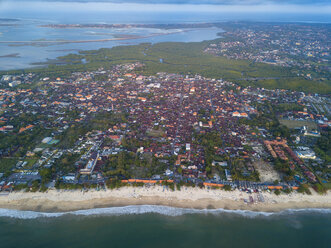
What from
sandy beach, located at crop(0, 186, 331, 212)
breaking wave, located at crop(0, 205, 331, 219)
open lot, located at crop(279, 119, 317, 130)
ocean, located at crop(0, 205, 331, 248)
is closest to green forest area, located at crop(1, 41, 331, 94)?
open lot, located at crop(279, 119, 317, 130)

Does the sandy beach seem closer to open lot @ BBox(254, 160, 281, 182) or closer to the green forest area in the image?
open lot @ BBox(254, 160, 281, 182)

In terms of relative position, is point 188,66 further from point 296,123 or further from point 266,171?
point 266,171

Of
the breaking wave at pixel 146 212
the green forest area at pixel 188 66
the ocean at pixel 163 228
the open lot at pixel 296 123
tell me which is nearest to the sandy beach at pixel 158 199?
the breaking wave at pixel 146 212

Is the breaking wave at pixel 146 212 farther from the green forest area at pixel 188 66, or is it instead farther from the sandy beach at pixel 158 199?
the green forest area at pixel 188 66

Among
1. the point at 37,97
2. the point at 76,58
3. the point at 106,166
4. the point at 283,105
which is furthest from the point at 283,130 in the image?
the point at 76,58

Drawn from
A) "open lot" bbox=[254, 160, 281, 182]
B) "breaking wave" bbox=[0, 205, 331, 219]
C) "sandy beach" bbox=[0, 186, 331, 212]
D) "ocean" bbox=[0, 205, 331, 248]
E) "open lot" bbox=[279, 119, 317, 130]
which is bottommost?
"ocean" bbox=[0, 205, 331, 248]

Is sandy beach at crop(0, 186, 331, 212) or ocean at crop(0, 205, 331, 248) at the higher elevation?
sandy beach at crop(0, 186, 331, 212)

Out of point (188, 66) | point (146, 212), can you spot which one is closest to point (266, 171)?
point (146, 212)
